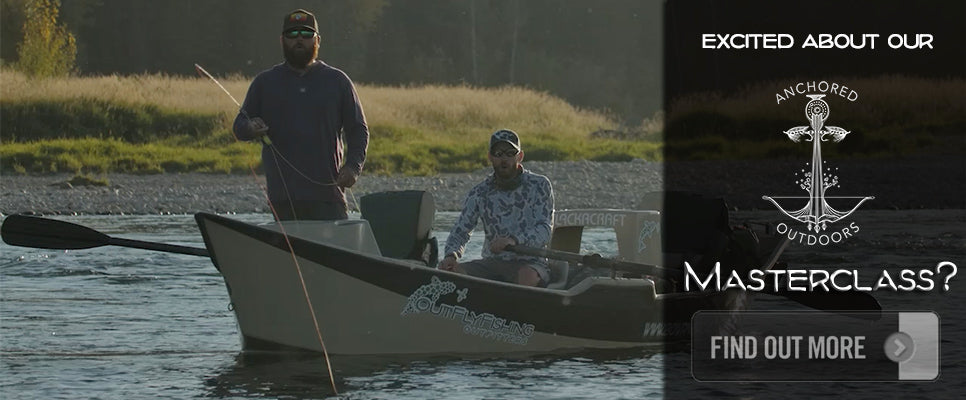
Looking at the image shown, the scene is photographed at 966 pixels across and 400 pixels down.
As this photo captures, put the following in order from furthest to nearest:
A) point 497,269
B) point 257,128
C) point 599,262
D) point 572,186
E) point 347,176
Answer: point 572,186
point 497,269
point 599,262
point 347,176
point 257,128

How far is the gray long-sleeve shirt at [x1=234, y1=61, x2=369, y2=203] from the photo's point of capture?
9.28 metres

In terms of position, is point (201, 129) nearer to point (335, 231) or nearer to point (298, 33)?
point (298, 33)

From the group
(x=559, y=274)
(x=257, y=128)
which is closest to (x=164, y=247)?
(x=257, y=128)

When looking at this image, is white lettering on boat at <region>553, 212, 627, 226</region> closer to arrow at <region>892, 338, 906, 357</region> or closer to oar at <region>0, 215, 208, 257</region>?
arrow at <region>892, 338, 906, 357</region>

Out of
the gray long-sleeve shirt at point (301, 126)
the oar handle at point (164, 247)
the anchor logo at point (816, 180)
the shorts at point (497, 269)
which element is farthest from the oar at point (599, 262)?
the anchor logo at point (816, 180)

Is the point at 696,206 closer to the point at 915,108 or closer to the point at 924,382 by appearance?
the point at 924,382

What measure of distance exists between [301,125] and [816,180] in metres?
19.5

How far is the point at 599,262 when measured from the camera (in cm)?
974

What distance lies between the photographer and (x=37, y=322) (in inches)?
455

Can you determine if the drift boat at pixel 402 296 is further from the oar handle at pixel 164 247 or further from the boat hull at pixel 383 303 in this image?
the oar handle at pixel 164 247

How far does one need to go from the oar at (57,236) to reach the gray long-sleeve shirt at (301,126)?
70 cm

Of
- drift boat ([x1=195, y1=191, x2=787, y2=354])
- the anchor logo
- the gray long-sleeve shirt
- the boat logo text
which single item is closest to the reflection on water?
drift boat ([x1=195, y1=191, x2=787, y2=354])

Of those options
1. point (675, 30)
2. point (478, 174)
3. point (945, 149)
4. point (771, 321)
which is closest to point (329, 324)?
point (771, 321)

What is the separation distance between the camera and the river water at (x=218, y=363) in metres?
8.90
